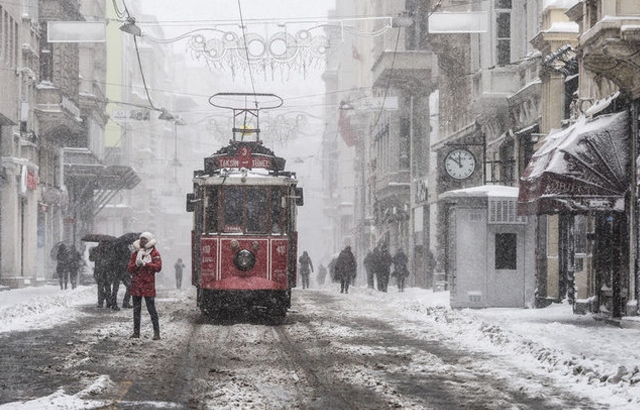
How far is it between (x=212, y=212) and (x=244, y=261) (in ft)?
3.70

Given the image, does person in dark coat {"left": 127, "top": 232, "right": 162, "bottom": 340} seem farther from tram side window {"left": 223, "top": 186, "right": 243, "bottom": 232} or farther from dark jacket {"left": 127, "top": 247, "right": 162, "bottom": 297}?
tram side window {"left": 223, "top": 186, "right": 243, "bottom": 232}

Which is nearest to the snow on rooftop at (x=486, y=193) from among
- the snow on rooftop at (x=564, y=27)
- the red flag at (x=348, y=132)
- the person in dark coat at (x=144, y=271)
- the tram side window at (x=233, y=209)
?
the snow on rooftop at (x=564, y=27)

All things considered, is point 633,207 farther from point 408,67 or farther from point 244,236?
point 408,67

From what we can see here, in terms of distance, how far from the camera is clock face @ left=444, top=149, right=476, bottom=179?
36.5 m

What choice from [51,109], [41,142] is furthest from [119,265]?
[41,142]

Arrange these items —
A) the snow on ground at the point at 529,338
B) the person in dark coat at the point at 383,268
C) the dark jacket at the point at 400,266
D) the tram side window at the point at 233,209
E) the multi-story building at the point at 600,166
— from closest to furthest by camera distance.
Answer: the snow on ground at the point at 529,338 < the multi-story building at the point at 600,166 < the tram side window at the point at 233,209 < the person in dark coat at the point at 383,268 < the dark jacket at the point at 400,266

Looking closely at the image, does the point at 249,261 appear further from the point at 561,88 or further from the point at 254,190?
the point at 561,88

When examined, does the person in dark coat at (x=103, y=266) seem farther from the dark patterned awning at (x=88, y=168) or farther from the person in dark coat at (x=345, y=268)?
the dark patterned awning at (x=88, y=168)

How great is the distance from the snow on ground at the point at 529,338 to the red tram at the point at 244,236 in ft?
8.27

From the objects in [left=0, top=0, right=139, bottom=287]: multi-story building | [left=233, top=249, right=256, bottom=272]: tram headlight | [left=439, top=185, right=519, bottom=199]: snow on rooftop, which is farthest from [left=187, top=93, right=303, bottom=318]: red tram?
[left=0, top=0, right=139, bottom=287]: multi-story building

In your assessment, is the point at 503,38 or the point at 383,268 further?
the point at 383,268

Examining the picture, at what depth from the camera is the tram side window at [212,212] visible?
78.9 ft

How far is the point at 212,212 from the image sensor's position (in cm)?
2411

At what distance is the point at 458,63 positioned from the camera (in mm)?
42844
